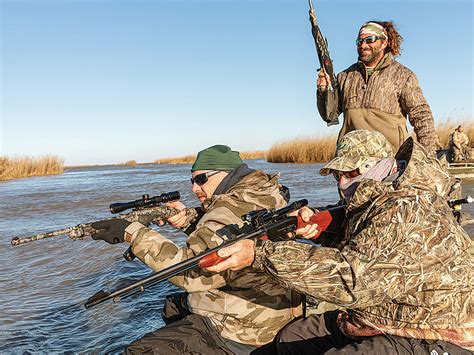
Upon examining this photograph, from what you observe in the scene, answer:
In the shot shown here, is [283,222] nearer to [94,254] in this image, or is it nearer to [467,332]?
[467,332]

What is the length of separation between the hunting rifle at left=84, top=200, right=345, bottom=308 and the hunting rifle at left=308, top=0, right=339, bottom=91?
2.44 m

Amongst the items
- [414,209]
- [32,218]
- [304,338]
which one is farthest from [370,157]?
[32,218]

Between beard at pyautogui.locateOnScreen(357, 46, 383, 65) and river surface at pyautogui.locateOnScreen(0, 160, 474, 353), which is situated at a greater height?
beard at pyautogui.locateOnScreen(357, 46, 383, 65)

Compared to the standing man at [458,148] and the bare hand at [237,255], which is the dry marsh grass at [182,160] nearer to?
the standing man at [458,148]

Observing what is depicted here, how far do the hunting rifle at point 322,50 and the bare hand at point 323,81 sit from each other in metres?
0.04

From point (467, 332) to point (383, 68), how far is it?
312cm

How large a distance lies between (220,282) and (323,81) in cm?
288

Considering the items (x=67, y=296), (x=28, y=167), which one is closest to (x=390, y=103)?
(x=67, y=296)

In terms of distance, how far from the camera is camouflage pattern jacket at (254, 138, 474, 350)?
2289mm

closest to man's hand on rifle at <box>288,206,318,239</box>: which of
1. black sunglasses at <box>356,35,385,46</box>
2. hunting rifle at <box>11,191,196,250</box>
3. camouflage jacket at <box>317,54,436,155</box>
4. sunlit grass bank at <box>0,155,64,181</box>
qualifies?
hunting rifle at <box>11,191,196,250</box>

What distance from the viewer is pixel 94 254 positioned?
9.30 m

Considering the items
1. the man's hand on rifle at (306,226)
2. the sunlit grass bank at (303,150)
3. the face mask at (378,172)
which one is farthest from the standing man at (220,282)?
the sunlit grass bank at (303,150)

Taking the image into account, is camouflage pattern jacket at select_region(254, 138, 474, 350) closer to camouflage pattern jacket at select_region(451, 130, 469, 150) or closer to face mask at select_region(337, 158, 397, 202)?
face mask at select_region(337, 158, 397, 202)

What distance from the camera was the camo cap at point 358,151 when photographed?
2861mm
